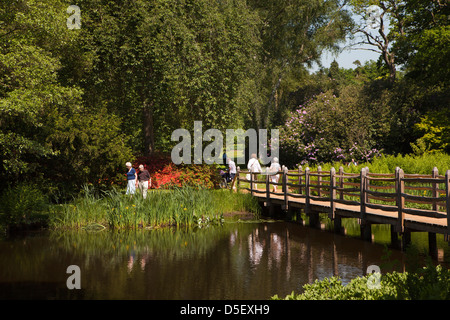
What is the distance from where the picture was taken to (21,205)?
18922 mm

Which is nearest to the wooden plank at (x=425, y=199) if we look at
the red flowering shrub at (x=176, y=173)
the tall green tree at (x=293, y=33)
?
the red flowering shrub at (x=176, y=173)

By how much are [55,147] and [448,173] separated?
49.9 ft

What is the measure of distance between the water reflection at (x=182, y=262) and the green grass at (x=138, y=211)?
0.71 meters

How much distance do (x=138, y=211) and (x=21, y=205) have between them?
13.7ft

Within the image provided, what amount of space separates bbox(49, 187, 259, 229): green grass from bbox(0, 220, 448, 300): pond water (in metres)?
0.63

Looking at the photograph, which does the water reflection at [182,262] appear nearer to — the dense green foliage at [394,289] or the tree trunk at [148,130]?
the dense green foliage at [394,289]

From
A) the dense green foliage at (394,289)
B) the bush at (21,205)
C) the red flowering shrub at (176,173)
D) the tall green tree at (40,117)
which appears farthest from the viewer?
the red flowering shrub at (176,173)

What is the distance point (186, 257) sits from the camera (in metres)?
14.2

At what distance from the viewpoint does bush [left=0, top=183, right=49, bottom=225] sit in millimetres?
18844

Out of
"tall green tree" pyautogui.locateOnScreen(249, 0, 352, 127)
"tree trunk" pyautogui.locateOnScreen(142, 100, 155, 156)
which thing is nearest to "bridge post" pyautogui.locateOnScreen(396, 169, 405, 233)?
"tree trunk" pyautogui.locateOnScreen(142, 100, 155, 156)

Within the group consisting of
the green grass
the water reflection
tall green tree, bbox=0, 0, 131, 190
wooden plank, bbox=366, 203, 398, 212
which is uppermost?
tall green tree, bbox=0, 0, 131, 190

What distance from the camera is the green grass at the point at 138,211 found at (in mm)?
18969

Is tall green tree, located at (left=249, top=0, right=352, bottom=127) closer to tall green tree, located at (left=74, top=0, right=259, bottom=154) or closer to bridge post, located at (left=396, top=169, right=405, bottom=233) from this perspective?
tall green tree, located at (left=74, top=0, right=259, bottom=154)
